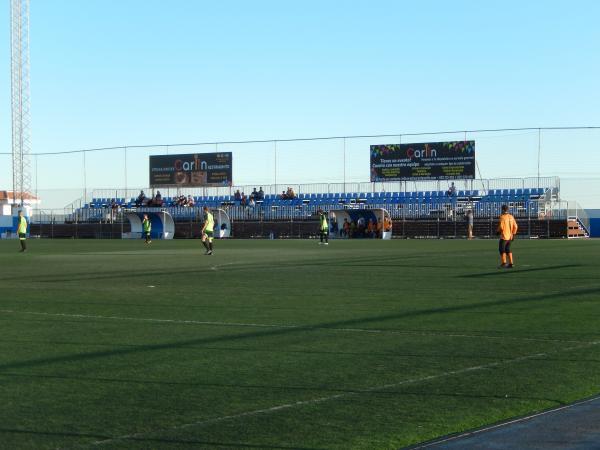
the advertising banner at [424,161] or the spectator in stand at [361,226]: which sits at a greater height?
the advertising banner at [424,161]

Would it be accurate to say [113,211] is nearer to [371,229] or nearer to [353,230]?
[353,230]

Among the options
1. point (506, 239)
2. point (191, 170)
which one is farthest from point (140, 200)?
point (506, 239)

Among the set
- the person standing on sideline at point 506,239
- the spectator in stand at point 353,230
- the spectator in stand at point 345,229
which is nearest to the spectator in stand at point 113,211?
the spectator in stand at point 345,229

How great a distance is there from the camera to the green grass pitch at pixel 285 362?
6.14m

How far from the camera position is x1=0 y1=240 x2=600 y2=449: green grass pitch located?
6137 mm

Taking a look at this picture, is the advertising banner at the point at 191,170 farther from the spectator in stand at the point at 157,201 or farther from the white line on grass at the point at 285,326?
the white line on grass at the point at 285,326

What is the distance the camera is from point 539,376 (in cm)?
795

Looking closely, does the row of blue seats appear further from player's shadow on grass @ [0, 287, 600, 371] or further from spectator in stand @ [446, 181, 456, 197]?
player's shadow on grass @ [0, 287, 600, 371]

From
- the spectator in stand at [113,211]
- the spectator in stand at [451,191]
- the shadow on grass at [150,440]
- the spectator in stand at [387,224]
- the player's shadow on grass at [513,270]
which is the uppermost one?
the spectator in stand at [451,191]

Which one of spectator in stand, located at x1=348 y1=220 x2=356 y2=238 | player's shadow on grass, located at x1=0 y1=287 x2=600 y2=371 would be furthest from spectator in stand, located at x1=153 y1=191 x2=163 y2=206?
player's shadow on grass, located at x1=0 y1=287 x2=600 y2=371

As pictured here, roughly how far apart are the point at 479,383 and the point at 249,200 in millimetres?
64337

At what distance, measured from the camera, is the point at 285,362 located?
8781 millimetres

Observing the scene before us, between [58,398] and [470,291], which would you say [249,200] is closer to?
[470,291]

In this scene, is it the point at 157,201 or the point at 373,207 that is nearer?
the point at 373,207
